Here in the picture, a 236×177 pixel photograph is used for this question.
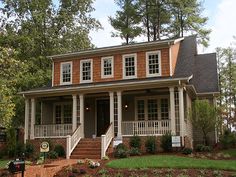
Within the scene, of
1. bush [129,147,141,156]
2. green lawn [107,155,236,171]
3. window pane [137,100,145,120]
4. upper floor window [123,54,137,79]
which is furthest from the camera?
window pane [137,100,145,120]

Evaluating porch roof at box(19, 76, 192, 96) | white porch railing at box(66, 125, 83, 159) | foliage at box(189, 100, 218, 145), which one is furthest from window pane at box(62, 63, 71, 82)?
foliage at box(189, 100, 218, 145)

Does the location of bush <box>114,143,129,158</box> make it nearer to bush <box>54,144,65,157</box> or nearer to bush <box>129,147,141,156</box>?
bush <box>129,147,141,156</box>

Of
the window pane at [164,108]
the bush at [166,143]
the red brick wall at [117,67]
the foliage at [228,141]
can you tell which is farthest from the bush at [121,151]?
the foliage at [228,141]

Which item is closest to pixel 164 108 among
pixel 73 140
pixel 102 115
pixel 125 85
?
pixel 125 85

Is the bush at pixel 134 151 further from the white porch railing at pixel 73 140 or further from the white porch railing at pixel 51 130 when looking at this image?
the white porch railing at pixel 51 130

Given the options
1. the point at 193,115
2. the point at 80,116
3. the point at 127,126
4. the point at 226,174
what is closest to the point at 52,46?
the point at 80,116

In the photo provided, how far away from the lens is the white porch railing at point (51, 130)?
20.8 metres

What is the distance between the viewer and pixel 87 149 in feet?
60.0

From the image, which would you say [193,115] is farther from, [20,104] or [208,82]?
[20,104]

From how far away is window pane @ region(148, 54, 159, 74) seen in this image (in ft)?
67.3

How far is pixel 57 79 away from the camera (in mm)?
23203

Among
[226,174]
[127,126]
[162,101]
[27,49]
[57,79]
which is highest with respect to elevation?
[27,49]

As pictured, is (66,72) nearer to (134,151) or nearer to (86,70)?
(86,70)

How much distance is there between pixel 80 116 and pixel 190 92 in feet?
22.2
